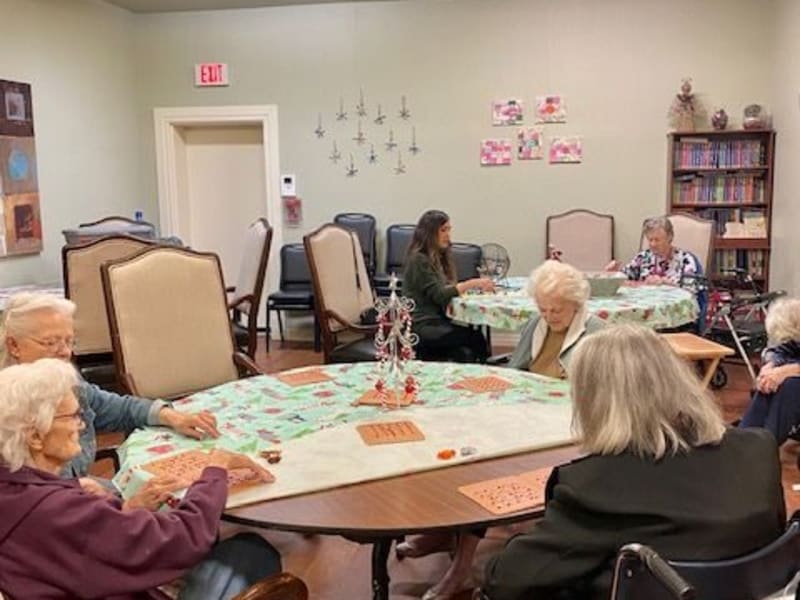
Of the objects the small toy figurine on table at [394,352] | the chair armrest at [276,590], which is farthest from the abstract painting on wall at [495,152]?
the chair armrest at [276,590]

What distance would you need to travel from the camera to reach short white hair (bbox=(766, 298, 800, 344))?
3.35 m

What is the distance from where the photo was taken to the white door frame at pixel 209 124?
6.87 m

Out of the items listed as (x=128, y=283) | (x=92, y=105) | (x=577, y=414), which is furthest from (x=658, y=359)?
(x=92, y=105)

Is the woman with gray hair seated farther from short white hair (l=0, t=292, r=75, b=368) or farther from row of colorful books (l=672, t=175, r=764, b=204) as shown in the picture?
short white hair (l=0, t=292, r=75, b=368)

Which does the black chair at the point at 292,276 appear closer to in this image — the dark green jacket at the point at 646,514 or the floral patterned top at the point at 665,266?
the floral patterned top at the point at 665,266

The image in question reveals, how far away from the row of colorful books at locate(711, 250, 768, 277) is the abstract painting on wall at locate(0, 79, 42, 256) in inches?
197

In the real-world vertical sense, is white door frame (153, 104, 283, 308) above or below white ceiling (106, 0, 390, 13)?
below

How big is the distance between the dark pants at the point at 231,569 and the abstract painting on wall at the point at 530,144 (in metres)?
5.20

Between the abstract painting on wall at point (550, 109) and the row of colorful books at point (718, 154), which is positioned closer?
the row of colorful books at point (718, 154)

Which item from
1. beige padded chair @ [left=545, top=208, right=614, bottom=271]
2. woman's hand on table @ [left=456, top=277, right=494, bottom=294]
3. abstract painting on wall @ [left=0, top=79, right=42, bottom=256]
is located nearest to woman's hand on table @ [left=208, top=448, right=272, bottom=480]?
woman's hand on table @ [left=456, top=277, right=494, bottom=294]

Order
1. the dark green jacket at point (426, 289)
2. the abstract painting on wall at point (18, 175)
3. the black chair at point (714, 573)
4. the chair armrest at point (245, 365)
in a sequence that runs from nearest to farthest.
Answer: the black chair at point (714, 573)
the chair armrest at point (245, 365)
the dark green jacket at point (426, 289)
the abstract painting on wall at point (18, 175)

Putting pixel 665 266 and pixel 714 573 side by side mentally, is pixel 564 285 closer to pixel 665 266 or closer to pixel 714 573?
pixel 714 573

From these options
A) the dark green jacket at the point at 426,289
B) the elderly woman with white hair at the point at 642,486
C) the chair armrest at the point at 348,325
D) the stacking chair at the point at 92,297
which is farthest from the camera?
the dark green jacket at the point at 426,289

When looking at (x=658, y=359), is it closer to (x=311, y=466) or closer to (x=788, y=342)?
(x=311, y=466)
